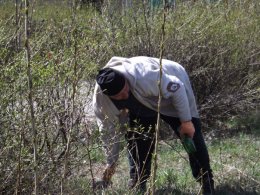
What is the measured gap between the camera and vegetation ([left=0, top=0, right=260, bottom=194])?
3.97 m

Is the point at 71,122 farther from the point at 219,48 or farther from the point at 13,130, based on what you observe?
the point at 219,48

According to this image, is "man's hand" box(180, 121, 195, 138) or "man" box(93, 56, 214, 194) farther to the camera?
"man's hand" box(180, 121, 195, 138)

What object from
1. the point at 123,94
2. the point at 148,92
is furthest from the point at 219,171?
the point at 123,94

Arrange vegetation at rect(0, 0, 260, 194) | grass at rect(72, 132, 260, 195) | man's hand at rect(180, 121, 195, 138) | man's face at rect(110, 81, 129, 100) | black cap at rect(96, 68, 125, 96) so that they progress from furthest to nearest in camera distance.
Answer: grass at rect(72, 132, 260, 195) → man's hand at rect(180, 121, 195, 138) → man's face at rect(110, 81, 129, 100) → black cap at rect(96, 68, 125, 96) → vegetation at rect(0, 0, 260, 194)

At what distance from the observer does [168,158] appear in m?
6.73

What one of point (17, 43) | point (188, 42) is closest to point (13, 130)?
point (17, 43)

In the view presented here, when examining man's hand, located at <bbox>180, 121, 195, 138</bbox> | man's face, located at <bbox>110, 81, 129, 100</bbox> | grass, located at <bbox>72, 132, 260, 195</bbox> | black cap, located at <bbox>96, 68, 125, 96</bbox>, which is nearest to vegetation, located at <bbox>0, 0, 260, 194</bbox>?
grass, located at <bbox>72, 132, 260, 195</bbox>

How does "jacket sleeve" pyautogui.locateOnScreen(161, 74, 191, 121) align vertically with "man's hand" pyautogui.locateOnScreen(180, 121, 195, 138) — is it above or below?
above

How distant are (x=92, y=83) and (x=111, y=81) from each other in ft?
4.24

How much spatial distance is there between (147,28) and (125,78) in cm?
303

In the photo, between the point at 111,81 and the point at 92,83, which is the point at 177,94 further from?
the point at 92,83

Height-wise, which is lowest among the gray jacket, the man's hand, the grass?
the grass

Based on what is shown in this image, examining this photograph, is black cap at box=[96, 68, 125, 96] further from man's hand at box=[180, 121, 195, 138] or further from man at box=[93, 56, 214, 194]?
man's hand at box=[180, 121, 195, 138]

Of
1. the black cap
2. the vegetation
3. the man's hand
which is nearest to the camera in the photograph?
the vegetation
